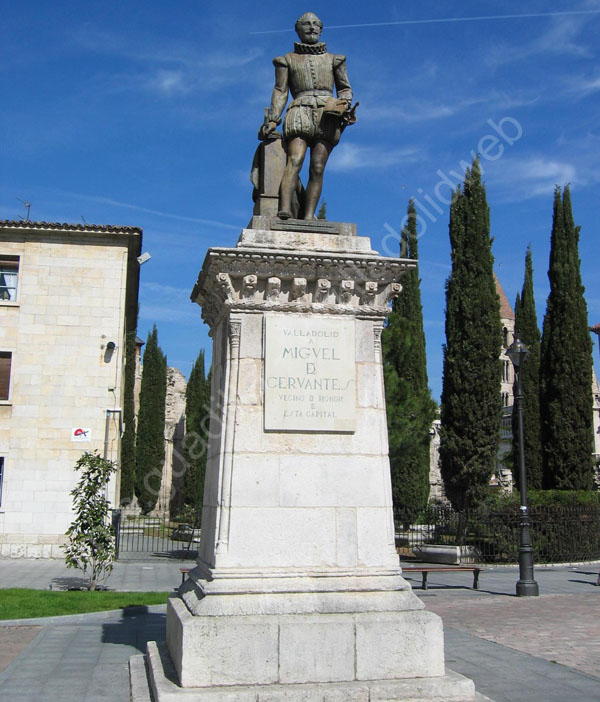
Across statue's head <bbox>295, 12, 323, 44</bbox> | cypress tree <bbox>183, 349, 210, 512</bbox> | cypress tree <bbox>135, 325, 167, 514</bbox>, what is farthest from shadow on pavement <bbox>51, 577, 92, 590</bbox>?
cypress tree <bbox>135, 325, 167, 514</bbox>

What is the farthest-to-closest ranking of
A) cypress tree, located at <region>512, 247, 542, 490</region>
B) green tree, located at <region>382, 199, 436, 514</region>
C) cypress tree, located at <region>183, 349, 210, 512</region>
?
1. cypress tree, located at <region>183, 349, 210, 512</region>
2. cypress tree, located at <region>512, 247, 542, 490</region>
3. green tree, located at <region>382, 199, 436, 514</region>

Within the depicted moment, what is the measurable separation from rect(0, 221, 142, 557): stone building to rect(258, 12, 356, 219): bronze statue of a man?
14.7 metres

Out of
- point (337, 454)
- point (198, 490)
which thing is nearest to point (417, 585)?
point (337, 454)

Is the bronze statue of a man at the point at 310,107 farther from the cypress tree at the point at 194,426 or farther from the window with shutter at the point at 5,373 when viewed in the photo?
the cypress tree at the point at 194,426

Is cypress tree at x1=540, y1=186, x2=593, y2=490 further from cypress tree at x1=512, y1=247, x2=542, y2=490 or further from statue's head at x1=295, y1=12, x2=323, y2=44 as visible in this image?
statue's head at x1=295, y1=12, x2=323, y2=44

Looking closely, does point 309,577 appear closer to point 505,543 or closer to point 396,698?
point 396,698

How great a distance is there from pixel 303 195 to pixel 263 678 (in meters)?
4.26

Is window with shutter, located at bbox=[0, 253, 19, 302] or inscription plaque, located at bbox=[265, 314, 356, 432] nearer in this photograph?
inscription plaque, located at bbox=[265, 314, 356, 432]

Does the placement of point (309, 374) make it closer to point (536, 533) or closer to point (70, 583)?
point (70, 583)

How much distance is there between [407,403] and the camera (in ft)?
73.7

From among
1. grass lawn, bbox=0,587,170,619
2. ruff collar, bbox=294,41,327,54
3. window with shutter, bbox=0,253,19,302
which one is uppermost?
window with shutter, bbox=0,253,19,302

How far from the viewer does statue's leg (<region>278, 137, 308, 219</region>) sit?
682 centimetres

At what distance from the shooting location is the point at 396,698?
518cm

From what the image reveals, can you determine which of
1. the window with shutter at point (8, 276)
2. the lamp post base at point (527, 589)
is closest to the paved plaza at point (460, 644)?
the lamp post base at point (527, 589)
